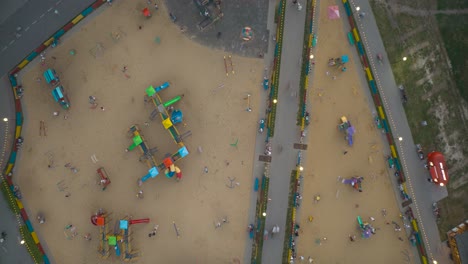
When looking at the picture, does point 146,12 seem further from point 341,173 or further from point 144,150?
point 341,173

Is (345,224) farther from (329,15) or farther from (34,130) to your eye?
(34,130)

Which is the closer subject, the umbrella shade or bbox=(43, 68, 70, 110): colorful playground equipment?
bbox=(43, 68, 70, 110): colorful playground equipment

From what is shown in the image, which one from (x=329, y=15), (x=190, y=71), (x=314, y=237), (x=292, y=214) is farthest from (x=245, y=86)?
(x=314, y=237)

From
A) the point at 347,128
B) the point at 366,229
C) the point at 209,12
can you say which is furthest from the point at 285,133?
the point at 209,12

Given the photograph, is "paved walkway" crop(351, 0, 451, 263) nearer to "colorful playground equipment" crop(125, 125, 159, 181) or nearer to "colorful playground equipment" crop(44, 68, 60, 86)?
"colorful playground equipment" crop(125, 125, 159, 181)

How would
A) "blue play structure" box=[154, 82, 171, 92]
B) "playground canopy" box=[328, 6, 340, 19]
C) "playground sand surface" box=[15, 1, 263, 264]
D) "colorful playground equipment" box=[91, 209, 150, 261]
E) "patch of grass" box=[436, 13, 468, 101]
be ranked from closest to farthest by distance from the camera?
"colorful playground equipment" box=[91, 209, 150, 261]
"playground sand surface" box=[15, 1, 263, 264]
"blue play structure" box=[154, 82, 171, 92]
"playground canopy" box=[328, 6, 340, 19]
"patch of grass" box=[436, 13, 468, 101]

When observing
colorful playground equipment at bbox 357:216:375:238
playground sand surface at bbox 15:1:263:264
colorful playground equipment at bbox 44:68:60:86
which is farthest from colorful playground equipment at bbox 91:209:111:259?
colorful playground equipment at bbox 357:216:375:238

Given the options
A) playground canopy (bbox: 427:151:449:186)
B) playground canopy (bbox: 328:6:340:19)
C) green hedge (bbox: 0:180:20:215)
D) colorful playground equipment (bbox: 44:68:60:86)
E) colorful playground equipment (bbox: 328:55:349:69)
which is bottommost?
green hedge (bbox: 0:180:20:215)
